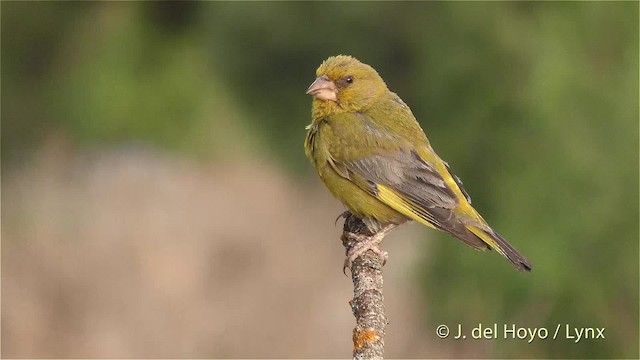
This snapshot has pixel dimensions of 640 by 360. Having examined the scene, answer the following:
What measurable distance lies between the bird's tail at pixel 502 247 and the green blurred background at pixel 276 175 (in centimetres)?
181

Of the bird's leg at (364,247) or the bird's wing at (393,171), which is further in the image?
the bird's wing at (393,171)

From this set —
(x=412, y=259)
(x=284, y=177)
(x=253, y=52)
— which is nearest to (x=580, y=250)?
(x=412, y=259)

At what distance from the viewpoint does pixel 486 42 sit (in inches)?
247

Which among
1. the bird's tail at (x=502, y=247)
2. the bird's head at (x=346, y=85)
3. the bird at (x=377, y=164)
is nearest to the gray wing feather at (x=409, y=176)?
the bird at (x=377, y=164)

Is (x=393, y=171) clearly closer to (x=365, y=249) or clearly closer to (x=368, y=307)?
(x=365, y=249)

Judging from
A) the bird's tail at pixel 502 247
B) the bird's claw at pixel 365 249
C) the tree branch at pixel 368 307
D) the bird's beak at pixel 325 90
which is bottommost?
the tree branch at pixel 368 307

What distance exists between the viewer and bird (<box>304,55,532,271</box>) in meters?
3.98

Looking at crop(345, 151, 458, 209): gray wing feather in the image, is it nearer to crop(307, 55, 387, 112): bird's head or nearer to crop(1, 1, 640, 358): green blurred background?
crop(307, 55, 387, 112): bird's head

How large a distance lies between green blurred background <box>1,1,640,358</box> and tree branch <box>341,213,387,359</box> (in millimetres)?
2159

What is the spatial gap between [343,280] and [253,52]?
2.26 metres

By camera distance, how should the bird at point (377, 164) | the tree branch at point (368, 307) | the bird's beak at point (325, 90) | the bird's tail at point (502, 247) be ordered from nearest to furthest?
1. the tree branch at point (368, 307)
2. the bird's tail at point (502, 247)
3. the bird at point (377, 164)
4. the bird's beak at point (325, 90)

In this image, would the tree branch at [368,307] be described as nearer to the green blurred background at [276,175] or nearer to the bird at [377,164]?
the bird at [377,164]

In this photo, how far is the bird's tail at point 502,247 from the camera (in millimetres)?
3711

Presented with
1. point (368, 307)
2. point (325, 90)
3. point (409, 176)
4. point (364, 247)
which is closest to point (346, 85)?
point (325, 90)
